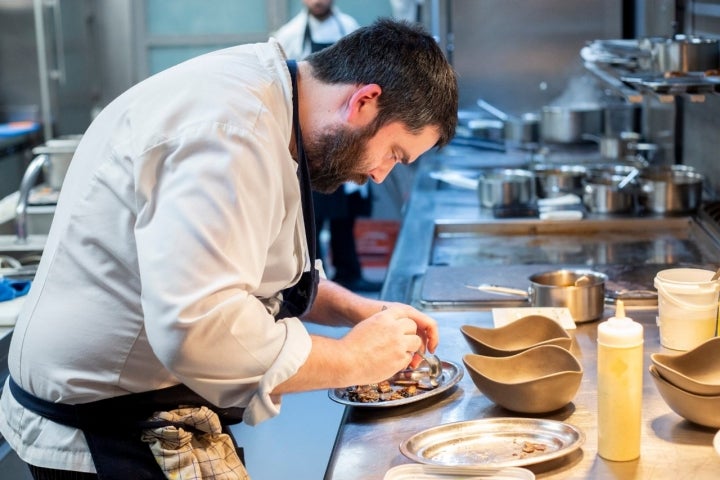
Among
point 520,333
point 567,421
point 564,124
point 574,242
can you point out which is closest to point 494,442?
point 567,421

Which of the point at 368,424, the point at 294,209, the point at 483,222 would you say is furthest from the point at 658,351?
the point at 483,222

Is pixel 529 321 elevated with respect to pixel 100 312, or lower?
lower

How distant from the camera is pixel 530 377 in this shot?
2072 mm

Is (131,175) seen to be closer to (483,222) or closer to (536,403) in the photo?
(536,403)

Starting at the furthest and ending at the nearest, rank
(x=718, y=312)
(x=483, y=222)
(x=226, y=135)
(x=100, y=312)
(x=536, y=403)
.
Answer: (x=483, y=222) < (x=718, y=312) < (x=536, y=403) < (x=100, y=312) < (x=226, y=135)

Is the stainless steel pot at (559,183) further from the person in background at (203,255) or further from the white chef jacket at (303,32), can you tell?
the white chef jacket at (303,32)

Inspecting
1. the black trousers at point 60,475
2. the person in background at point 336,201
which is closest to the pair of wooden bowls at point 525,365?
the black trousers at point 60,475

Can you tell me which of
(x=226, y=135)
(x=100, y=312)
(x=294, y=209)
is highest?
(x=226, y=135)

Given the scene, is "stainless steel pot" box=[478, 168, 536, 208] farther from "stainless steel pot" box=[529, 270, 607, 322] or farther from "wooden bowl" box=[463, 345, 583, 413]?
"wooden bowl" box=[463, 345, 583, 413]

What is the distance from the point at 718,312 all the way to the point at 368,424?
0.80 meters

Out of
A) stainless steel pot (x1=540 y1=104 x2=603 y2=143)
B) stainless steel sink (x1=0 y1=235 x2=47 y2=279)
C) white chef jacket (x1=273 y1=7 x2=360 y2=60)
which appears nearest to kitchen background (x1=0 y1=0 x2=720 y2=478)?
stainless steel pot (x1=540 y1=104 x2=603 y2=143)

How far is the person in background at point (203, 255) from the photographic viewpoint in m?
1.56

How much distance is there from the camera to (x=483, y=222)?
377 centimetres

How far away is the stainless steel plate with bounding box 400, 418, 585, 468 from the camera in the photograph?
1.76 meters
